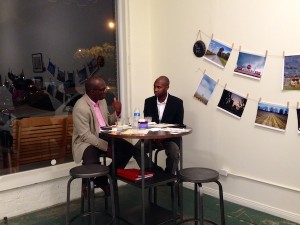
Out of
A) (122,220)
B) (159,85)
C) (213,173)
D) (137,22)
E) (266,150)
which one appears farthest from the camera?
(137,22)

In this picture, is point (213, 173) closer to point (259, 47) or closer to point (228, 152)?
point (228, 152)

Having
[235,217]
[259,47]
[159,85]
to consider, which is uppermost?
[259,47]

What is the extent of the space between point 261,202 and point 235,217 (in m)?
0.33

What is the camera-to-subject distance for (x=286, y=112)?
2.84m

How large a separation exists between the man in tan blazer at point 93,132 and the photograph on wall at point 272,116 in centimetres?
125

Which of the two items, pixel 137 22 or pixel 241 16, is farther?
pixel 137 22

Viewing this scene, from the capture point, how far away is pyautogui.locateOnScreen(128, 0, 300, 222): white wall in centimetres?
286

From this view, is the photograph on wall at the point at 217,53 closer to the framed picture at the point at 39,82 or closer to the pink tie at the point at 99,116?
the pink tie at the point at 99,116

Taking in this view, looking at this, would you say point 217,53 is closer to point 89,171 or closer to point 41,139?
point 89,171

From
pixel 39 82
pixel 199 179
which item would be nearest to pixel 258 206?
pixel 199 179

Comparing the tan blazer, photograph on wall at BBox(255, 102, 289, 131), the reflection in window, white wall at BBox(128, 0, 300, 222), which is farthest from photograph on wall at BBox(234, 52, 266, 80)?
the reflection in window

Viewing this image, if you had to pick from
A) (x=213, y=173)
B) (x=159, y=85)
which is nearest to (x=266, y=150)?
(x=213, y=173)

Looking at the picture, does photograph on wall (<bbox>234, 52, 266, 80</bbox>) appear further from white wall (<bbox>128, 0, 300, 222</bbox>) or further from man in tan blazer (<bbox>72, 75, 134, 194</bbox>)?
man in tan blazer (<bbox>72, 75, 134, 194</bbox>)

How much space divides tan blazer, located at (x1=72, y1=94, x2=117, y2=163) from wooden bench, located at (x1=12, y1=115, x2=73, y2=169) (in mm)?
629
